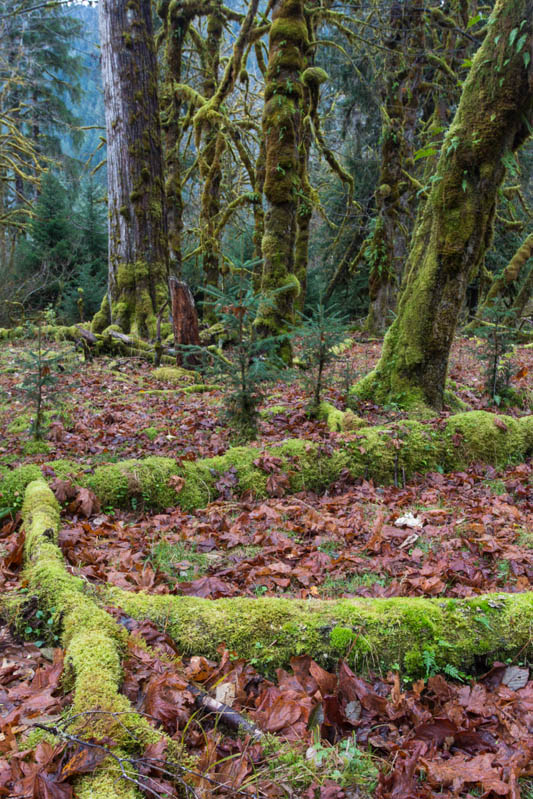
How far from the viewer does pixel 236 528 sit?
3914 mm

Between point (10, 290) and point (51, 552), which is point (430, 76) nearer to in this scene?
point (10, 290)

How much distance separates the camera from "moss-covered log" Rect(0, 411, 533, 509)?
4.16 metres

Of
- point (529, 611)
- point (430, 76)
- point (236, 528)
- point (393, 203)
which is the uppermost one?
point (430, 76)

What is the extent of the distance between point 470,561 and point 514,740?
1502 mm

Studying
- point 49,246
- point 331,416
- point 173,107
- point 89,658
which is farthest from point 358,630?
point 49,246

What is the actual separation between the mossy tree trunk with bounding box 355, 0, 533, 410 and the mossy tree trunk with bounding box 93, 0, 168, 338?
225 inches

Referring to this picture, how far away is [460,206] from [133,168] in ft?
22.7

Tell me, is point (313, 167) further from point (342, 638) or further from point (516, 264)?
point (342, 638)

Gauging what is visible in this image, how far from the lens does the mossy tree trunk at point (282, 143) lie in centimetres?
848

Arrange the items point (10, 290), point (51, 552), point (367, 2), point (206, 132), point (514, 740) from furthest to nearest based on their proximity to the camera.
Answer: point (10, 290)
point (206, 132)
point (367, 2)
point (51, 552)
point (514, 740)

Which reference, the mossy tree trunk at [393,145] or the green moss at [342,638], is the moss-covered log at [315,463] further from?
the mossy tree trunk at [393,145]

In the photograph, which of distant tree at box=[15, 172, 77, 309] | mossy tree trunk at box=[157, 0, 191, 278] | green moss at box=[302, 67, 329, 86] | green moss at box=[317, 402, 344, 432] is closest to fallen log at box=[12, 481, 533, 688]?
green moss at box=[317, 402, 344, 432]

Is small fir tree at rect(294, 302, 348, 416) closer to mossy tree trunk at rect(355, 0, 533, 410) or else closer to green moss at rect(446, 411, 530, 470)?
mossy tree trunk at rect(355, 0, 533, 410)

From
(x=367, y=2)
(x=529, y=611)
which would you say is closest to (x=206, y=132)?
(x=367, y=2)
